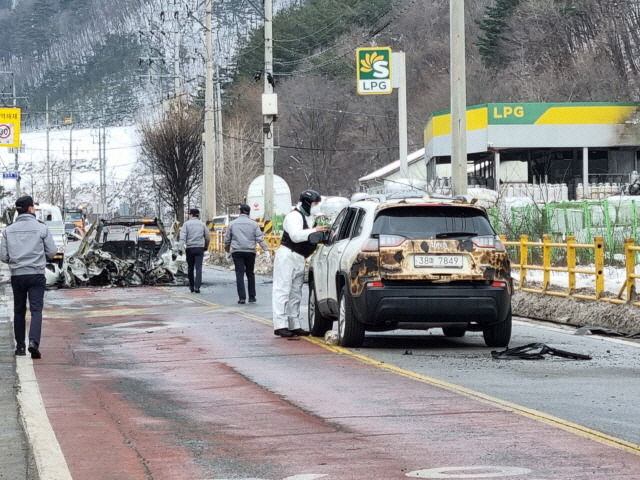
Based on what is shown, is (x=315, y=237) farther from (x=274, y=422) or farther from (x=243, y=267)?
(x=243, y=267)

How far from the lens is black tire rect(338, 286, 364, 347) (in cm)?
1432

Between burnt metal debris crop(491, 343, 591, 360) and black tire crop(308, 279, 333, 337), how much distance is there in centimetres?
292

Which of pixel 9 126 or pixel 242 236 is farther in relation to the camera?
pixel 9 126

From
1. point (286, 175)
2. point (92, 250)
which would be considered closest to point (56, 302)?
point (92, 250)

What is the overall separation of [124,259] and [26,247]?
16361 millimetres

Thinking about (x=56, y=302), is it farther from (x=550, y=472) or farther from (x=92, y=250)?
(x=550, y=472)

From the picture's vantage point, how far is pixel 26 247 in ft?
47.4

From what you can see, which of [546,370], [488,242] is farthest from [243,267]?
[546,370]

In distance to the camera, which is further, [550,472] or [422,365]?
[422,365]

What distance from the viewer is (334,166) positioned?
386 ft

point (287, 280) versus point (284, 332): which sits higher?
point (287, 280)

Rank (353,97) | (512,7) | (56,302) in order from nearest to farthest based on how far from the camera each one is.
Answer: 1. (56,302)
2. (512,7)
3. (353,97)

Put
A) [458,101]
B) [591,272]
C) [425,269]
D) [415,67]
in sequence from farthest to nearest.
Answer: [415,67], [458,101], [591,272], [425,269]

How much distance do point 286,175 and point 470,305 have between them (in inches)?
4297
